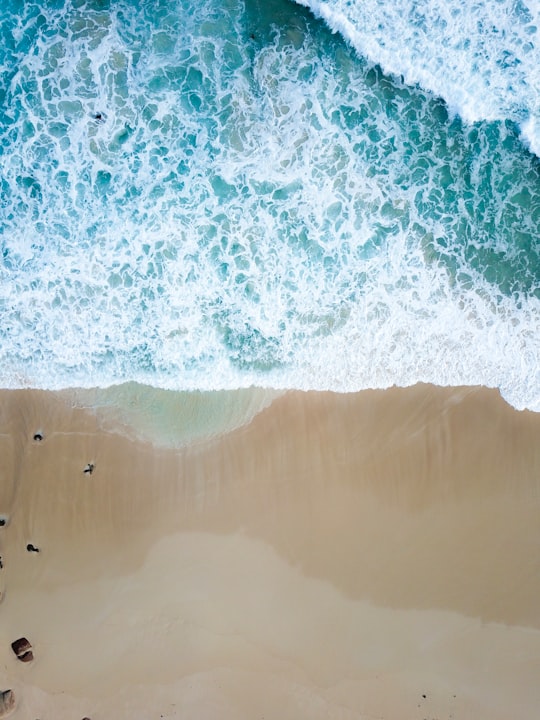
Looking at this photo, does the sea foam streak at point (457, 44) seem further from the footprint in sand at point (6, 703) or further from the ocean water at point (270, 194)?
the footprint in sand at point (6, 703)

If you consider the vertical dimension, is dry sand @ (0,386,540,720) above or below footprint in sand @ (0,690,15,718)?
above

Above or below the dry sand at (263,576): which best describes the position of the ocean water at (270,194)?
above

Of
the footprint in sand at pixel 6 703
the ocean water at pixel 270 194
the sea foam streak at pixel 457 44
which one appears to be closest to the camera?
the footprint in sand at pixel 6 703

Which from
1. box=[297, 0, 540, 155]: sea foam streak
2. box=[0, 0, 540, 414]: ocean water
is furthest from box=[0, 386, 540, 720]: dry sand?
box=[297, 0, 540, 155]: sea foam streak

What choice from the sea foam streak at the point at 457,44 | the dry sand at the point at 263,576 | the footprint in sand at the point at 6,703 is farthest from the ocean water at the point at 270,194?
the footprint in sand at the point at 6,703

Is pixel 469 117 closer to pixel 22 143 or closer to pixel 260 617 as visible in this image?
pixel 22 143

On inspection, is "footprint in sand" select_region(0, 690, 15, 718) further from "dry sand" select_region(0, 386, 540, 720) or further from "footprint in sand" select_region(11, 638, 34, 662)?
"footprint in sand" select_region(11, 638, 34, 662)
